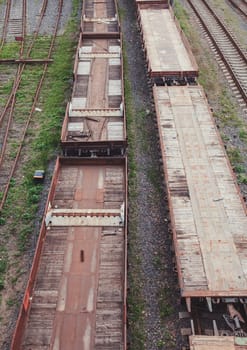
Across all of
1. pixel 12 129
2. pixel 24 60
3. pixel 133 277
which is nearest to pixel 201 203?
pixel 133 277

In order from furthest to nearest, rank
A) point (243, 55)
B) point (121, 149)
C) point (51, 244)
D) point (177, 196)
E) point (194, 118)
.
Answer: point (243, 55)
point (194, 118)
point (121, 149)
point (177, 196)
point (51, 244)

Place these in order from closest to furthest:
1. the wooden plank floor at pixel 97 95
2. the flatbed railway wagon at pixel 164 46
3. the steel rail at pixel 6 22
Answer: the wooden plank floor at pixel 97 95 → the flatbed railway wagon at pixel 164 46 → the steel rail at pixel 6 22

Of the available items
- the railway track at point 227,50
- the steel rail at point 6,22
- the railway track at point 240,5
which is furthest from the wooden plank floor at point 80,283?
the railway track at point 240,5

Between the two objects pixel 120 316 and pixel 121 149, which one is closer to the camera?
pixel 120 316

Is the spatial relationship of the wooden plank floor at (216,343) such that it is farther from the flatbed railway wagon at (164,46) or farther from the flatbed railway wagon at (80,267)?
the flatbed railway wagon at (164,46)

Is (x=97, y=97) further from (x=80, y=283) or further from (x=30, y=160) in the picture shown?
(x=80, y=283)

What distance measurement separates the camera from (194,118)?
19188mm

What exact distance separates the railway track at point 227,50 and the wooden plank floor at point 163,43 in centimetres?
295

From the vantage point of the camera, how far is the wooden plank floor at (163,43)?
2292 cm

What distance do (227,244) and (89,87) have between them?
39.9 ft

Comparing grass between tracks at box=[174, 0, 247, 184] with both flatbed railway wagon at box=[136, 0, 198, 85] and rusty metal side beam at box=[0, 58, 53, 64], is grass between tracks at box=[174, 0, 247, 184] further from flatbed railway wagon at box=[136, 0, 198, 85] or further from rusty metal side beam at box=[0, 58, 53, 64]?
rusty metal side beam at box=[0, 58, 53, 64]

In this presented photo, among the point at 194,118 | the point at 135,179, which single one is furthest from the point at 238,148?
→ the point at 135,179

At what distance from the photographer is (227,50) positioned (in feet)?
89.3

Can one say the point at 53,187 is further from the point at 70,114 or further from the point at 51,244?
the point at 70,114
